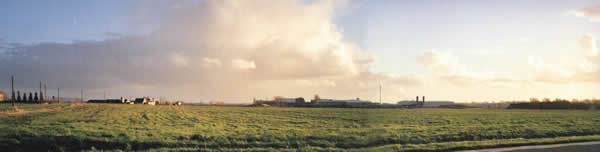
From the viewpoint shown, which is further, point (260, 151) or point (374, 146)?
point (374, 146)

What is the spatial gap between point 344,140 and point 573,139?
1238 centimetres

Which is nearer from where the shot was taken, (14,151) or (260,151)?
(260,151)

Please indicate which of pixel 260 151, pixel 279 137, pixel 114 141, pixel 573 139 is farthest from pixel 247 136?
pixel 573 139

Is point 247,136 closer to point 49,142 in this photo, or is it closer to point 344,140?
point 344,140

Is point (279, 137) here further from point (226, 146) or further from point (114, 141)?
point (114, 141)

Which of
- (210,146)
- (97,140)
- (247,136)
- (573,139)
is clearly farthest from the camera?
(573,139)

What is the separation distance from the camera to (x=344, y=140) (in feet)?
61.6

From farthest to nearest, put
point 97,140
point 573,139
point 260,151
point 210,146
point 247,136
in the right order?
1. point 573,139
2. point 247,136
3. point 97,140
4. point 210,146
5. point 260,151

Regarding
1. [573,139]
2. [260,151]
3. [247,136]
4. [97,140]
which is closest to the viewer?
[260,151]

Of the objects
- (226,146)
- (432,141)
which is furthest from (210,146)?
(432,141)

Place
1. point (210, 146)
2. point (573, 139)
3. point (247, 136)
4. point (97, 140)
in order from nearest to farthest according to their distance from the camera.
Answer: point (210, 146) < point (97, 140) < point (247, 136) < point (573, 139)

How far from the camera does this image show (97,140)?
1839 cm

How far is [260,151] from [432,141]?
8930 mm

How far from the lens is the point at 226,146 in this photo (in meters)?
17.4
